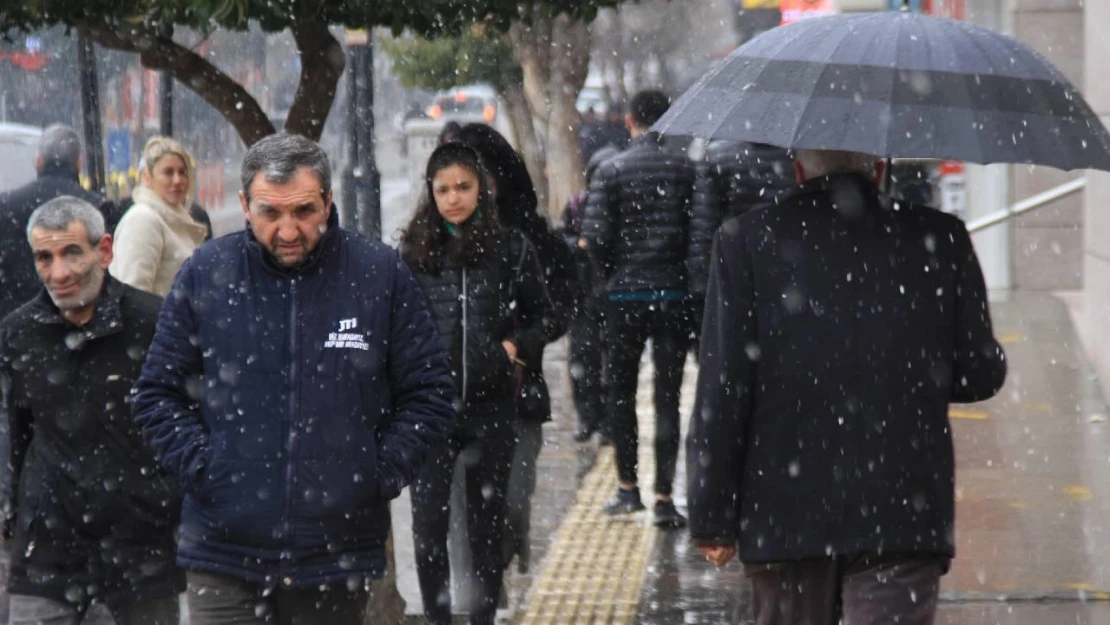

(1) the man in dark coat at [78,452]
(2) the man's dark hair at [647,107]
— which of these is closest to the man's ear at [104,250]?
(1) the man in dark coat at [78,452]

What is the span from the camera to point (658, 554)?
8.02 meters

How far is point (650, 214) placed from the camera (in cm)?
880

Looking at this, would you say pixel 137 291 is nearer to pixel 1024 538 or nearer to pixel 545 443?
pixel 1024 538

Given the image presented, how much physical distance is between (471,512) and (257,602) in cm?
209

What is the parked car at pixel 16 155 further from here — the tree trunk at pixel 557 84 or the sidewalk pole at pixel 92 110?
the sidewalk pole at pixel 92 110

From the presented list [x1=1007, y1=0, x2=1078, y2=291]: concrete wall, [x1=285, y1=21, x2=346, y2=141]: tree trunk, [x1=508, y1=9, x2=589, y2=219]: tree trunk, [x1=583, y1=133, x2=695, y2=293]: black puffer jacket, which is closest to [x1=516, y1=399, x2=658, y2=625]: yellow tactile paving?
[x1=583, y1=133, x2=695, y2=293]: black puffer jacket

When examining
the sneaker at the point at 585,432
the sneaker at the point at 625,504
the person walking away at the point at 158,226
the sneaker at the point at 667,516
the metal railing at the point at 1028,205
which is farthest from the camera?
the metal railing at the point at 1028,205

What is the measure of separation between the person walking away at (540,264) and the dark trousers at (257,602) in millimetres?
2284

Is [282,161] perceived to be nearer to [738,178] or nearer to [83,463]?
[83,463]

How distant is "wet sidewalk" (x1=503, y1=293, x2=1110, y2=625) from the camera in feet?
22.7

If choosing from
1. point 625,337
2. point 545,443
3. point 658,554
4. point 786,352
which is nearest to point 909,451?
point 786,352

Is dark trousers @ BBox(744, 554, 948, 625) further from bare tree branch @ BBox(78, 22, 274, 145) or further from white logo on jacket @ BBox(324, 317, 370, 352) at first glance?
bare tree branch @ BBox(78, 22, 274, 145)

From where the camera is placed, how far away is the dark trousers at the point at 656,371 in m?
8.73

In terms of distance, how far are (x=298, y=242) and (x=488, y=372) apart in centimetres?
199
